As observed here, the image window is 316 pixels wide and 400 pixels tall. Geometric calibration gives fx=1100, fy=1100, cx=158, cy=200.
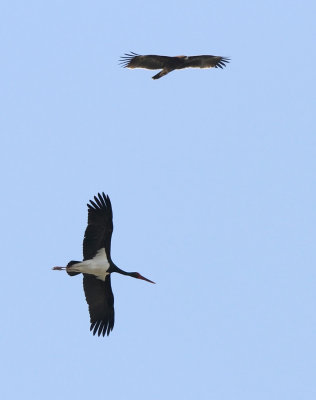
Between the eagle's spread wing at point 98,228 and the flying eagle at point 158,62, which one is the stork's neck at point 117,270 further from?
the flying eagle at point 158,62

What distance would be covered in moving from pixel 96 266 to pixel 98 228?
77 centimetres

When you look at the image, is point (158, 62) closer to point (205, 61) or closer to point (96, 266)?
point (205, 61)

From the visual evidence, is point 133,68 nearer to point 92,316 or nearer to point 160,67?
point 160,67

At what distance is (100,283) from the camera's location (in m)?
22.3

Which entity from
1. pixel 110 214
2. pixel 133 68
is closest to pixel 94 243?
pixel 110 214

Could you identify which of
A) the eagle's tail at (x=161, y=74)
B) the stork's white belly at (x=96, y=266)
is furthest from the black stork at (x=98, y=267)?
the eagle's tail at (x=161, y=74)

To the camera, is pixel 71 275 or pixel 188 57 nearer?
pixel 71 275

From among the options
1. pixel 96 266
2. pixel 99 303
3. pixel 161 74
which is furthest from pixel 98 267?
pixel 161 74

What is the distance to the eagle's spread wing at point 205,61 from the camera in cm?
2732

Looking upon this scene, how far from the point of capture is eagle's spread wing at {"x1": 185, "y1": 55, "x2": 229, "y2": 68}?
2732 cm

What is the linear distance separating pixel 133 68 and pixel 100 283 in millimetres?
6739

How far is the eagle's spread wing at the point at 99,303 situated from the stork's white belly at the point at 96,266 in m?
0.30

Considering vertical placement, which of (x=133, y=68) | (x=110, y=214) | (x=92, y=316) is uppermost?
(x=133, y=68)

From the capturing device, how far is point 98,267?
861 inches
